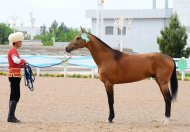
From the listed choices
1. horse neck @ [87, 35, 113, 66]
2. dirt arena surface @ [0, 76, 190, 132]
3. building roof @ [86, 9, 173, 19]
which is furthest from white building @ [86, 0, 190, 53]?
horse neck @ [87, 35, 113, 66]

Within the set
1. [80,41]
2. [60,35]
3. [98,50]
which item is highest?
[80,41]

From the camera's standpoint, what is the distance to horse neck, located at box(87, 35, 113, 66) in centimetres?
1062

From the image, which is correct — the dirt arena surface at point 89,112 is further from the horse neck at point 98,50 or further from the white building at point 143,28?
the white building at point 143,28

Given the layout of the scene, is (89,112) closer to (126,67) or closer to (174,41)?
(126,67)

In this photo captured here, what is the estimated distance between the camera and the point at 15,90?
9.97m

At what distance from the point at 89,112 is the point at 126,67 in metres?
1.94

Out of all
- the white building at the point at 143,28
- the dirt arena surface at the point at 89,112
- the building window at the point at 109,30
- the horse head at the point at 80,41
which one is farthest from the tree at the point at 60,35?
the horse head at the point at 80,41

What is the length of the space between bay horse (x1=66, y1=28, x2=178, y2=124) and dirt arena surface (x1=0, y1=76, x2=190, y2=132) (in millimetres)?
630

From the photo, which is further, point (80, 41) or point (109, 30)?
point (109, 30)

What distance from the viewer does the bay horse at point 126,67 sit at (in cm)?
1045

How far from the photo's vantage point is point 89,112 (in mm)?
11961

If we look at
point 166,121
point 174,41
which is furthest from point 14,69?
point 174,41

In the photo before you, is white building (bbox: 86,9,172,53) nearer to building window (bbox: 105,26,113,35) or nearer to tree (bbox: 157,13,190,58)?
building window (bbox: 105,26,113,35)

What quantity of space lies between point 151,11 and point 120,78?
5291 centimetres
